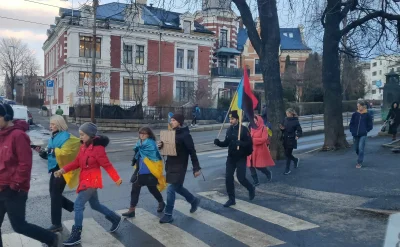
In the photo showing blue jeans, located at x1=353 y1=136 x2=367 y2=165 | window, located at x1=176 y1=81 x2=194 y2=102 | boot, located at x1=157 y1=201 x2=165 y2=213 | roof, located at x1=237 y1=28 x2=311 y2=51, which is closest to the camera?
boot, located at x1=157 y1=201 x2=165 y2=213

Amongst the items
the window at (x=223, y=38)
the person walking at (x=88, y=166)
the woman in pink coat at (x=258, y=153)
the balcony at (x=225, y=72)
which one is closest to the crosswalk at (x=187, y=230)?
the person walking at (x=88, y=166)

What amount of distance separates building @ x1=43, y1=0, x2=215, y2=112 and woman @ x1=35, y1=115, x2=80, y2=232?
30356 millimetres

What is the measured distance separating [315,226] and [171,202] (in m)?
2.34

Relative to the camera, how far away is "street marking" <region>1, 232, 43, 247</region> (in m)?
6.04

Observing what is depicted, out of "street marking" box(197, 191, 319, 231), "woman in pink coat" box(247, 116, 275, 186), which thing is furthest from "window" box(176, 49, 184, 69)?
"street marking" box(197, 191, 319, 231)

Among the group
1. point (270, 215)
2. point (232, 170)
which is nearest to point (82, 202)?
point (232, 170)

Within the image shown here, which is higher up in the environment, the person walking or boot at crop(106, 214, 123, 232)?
the person walking

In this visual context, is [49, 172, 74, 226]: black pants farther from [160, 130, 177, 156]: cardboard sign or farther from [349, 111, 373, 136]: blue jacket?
[349, 111, 373, 136]: blue jacket

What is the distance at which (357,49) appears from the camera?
56.9 ft

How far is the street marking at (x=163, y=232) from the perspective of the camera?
6.17m

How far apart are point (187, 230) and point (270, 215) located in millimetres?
1633

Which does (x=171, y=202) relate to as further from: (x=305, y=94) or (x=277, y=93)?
(x=305, y=94)

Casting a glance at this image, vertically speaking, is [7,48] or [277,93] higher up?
[7,48]

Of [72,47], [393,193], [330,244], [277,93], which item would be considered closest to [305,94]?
[72,47]
